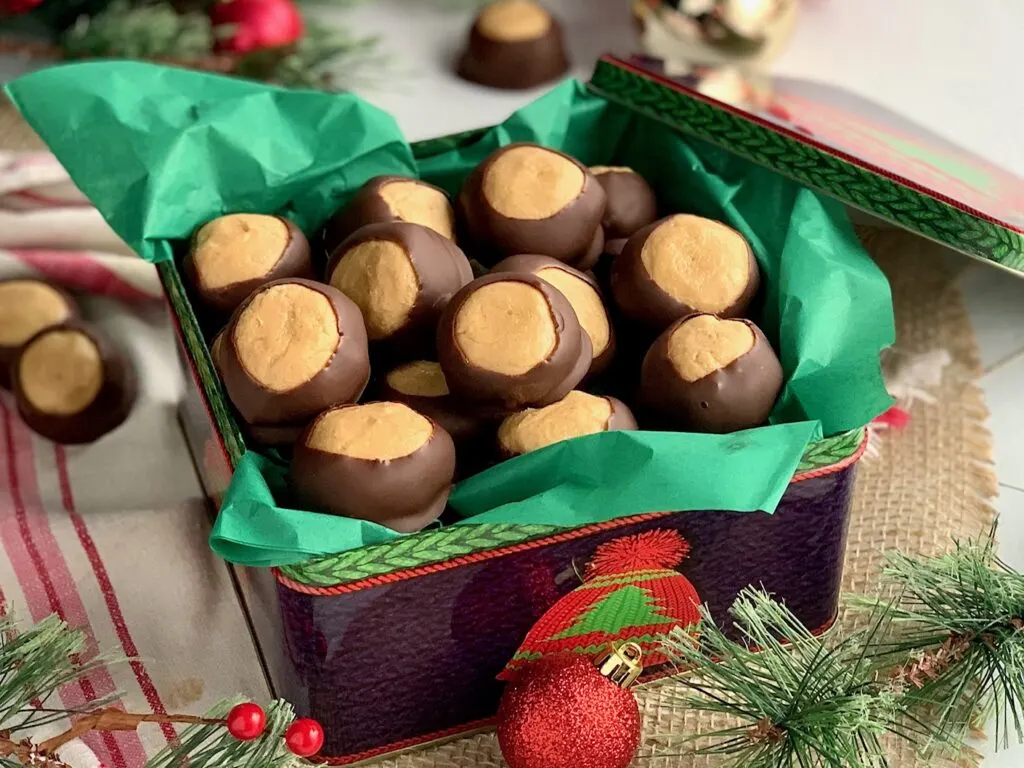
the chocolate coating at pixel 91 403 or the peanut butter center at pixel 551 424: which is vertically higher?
→ the peanut butter center at pixel 551 424

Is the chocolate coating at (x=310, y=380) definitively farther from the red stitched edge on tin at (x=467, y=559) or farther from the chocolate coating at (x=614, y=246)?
the chocolate coating at (x=614, y=246)

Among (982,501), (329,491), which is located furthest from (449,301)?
(982,501)

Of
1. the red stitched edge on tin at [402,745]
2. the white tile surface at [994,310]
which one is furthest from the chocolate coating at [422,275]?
the white tile surface at [994,310]

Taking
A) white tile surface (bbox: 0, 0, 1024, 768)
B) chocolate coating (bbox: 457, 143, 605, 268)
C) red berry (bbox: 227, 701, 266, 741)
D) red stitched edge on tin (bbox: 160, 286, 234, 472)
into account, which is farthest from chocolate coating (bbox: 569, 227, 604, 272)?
white tile surface (bbox: 0, 0, 1024, 768)

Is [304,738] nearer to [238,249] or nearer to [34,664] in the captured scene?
[34,664]

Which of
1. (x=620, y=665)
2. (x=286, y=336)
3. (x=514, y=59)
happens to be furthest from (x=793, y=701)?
(x=514, y=59)
